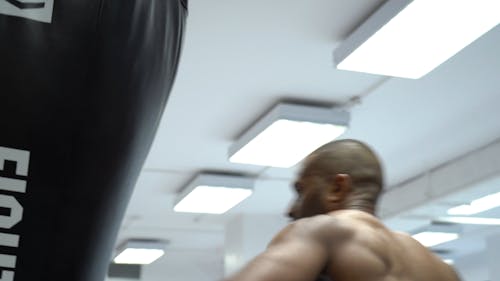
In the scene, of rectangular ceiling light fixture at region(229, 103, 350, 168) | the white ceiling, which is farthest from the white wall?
rectangular ceiling light fixture at region(229, 103, 350, 168)

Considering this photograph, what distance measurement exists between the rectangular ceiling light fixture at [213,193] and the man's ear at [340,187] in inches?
176

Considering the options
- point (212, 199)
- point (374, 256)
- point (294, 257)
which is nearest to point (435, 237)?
point (212, 199)

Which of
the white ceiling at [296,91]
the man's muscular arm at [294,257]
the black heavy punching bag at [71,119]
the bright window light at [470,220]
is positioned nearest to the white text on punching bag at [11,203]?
the black heavy punching bag at [71,119]

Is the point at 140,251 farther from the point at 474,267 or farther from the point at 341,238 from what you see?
the point at 341,238

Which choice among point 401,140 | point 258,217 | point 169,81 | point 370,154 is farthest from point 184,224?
point 169,81

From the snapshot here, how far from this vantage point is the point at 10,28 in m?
1.22

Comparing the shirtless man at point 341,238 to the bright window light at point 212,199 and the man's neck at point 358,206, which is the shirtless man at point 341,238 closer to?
the man's neck at point 358,206

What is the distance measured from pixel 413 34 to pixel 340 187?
1.70 m

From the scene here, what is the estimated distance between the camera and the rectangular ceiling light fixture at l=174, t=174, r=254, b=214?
6.46 m

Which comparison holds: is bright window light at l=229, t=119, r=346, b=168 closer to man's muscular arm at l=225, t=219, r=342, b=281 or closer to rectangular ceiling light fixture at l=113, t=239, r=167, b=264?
man's muscular arm at l=225, t=219, r=342, b=281

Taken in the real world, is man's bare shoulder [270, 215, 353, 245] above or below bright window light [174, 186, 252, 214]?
below

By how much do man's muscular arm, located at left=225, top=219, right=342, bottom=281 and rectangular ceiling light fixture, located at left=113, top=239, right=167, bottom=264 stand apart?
306 inches

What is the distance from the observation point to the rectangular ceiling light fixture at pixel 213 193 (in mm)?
6457

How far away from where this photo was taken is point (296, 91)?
4688 mm
